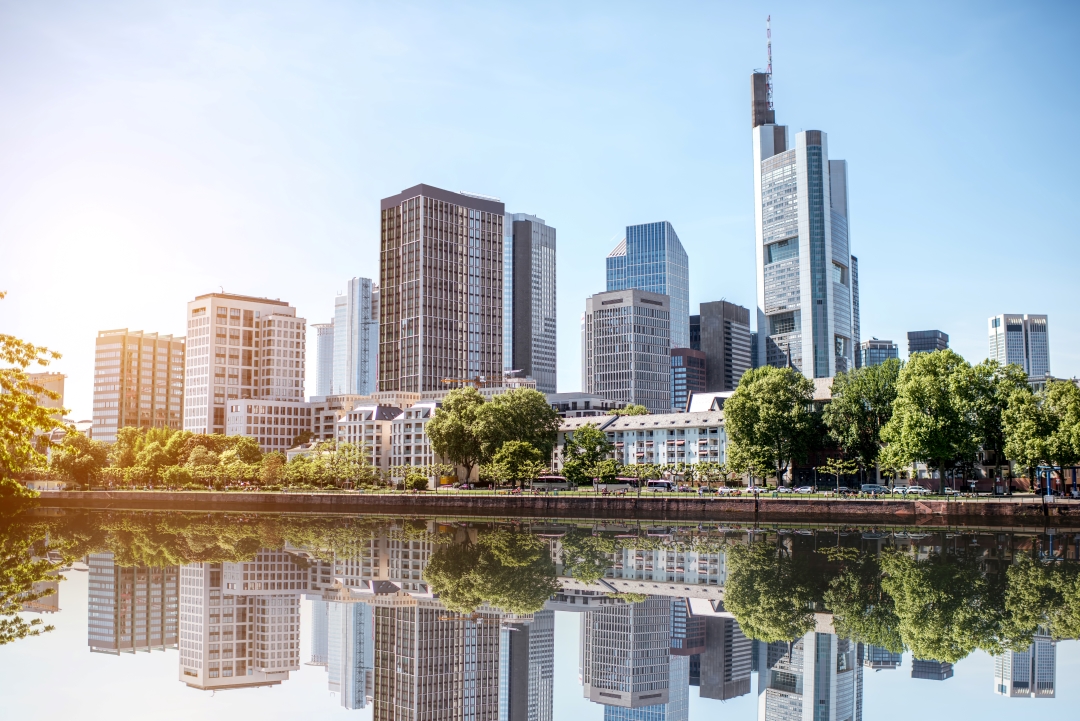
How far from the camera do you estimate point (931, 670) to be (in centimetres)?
2944

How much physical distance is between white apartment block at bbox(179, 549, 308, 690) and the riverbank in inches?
2169

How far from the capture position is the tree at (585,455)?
431 feet

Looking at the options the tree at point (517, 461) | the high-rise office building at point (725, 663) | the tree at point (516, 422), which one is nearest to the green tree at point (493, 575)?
the high-rise office building at point (725, 663)

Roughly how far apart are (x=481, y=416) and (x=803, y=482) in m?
47.7

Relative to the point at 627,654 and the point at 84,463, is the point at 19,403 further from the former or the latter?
the point at 84,463

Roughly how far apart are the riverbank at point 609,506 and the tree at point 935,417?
11.7 m

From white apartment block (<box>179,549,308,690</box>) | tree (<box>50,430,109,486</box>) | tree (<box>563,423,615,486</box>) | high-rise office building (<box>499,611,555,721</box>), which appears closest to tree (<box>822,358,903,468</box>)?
tree (<box>563,423,615,486</box>)

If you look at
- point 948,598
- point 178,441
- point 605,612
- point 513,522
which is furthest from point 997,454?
point 178,441

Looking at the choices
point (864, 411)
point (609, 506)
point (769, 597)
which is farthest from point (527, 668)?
point (864, 411)

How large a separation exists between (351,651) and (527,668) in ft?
26.7

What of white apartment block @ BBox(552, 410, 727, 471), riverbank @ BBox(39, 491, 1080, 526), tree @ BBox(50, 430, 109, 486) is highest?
white apartment block @ BBox(552, 410, 727, 471)

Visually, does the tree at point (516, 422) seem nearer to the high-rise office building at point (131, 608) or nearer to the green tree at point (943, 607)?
the high-rise office building at point (131, 608)

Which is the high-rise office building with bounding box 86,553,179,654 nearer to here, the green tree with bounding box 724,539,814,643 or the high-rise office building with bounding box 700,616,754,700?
the high-rise office building with bounding box 700,616,754,700

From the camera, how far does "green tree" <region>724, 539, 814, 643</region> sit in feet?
116
